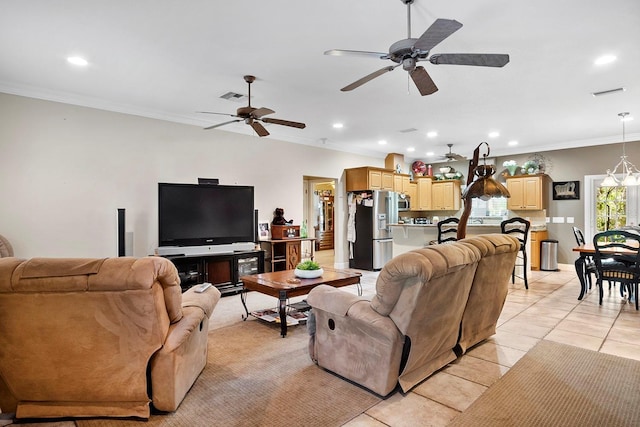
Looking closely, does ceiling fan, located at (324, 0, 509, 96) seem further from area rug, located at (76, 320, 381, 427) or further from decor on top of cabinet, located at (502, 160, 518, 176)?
decor on top of cabinet, located at (502, 160, 518, 176)

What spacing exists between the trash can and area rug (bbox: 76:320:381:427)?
6.25 metres

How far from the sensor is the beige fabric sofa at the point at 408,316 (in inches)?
83.8

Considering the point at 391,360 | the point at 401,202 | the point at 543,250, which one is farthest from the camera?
the point at 401,202

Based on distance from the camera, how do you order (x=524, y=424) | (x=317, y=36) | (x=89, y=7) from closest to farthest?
(x=524, y=424) → (x=89, y=7) → (x=317, y=36)

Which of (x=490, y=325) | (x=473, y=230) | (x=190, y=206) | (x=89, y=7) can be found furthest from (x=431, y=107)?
(x=89, y=7)

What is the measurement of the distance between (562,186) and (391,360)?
7516 millimetres

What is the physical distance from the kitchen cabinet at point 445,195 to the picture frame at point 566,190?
2.15 m

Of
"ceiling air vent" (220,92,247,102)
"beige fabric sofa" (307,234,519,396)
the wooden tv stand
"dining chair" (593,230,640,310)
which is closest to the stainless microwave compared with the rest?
the wooden tv stand

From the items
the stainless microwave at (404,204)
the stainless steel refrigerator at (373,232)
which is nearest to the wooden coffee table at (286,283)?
the stainless steel refrigerator at (373,232)

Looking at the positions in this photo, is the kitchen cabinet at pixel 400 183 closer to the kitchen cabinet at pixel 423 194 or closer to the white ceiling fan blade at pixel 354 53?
the kitchen cabinet at pixel 423 194

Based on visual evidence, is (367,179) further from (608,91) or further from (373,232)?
(608,91)

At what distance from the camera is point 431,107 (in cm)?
511

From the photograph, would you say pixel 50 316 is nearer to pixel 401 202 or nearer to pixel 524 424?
pixel 524 424

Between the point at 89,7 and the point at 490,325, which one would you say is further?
the point at 490,325
